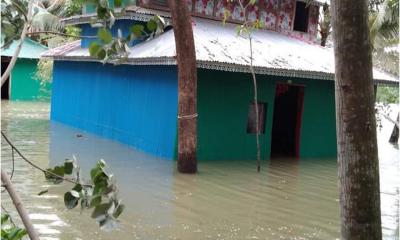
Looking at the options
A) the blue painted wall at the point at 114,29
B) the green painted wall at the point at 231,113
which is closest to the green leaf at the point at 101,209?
the green painted wall at the point at 231,113

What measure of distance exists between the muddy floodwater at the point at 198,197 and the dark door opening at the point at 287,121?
96 centimetres

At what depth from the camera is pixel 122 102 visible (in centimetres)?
1384

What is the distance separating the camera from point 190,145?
983cm

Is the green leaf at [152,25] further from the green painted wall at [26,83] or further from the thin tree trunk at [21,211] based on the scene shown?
the green painted wall at [26,83]

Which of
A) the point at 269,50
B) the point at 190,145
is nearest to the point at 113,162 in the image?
the point at 190,145

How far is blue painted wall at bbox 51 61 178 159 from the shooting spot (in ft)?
38.8

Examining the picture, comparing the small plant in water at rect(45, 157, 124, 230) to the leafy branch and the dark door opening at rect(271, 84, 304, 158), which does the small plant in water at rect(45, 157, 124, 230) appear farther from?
the dark door opening at rect(271, 84, 304, 158)

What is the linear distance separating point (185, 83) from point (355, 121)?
6926 mm

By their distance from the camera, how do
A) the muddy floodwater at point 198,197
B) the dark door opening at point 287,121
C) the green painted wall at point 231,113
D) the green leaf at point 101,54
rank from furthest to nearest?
the dark door opening at point 287,121 → the green painted wall at point 231,113 → the muddy floodwater at point 198,197 → the green leaf at point 101,54

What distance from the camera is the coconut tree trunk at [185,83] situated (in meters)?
9.44

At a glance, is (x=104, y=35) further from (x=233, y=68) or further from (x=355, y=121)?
(x=233, y=68)

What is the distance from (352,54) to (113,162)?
8.50m

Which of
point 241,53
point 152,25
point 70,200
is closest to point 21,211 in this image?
point 70,200

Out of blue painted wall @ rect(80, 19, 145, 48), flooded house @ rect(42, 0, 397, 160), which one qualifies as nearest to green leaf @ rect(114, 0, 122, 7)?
flooded house @ rect(42, 0, 397, 160)
